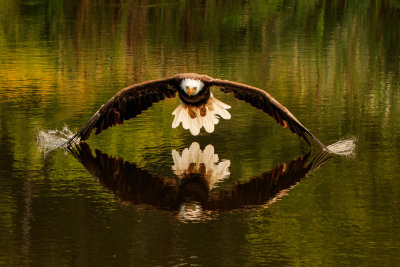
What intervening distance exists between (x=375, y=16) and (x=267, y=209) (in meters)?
21.2

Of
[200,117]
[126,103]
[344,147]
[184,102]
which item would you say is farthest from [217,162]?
[126,103]

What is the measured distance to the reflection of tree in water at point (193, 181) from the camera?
31.4 ft

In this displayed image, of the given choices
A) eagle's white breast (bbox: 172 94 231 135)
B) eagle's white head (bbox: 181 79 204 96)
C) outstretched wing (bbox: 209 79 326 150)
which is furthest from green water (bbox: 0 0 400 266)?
eagle's white head (bbox: 181 79 204 96)

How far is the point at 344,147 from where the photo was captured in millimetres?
11664

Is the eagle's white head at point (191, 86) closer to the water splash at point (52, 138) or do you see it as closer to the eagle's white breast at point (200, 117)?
the eagle's white breast at point (200, 117)

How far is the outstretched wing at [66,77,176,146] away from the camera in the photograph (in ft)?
39.7

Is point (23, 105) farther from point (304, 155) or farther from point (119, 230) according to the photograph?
point (119, 230)

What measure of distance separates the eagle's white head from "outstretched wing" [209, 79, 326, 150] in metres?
0.16

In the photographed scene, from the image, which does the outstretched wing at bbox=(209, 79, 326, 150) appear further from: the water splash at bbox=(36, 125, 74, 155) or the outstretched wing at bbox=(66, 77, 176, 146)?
the water splash at bbox=(36, 125, 74, 155)

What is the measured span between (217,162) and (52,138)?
249 centimetres

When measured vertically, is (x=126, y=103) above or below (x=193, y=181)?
above

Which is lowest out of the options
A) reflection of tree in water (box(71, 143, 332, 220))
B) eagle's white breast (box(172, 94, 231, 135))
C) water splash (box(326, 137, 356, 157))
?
reflection of tree in water (box(71, 143, 332, 220))

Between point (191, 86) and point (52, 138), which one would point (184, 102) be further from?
point (52, 138)

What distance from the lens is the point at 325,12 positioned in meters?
31.1
